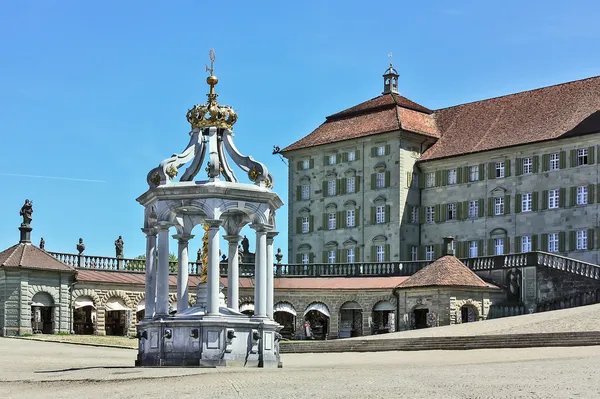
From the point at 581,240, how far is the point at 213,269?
5602 cm

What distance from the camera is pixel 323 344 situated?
2304 inches

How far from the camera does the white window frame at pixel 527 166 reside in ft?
310

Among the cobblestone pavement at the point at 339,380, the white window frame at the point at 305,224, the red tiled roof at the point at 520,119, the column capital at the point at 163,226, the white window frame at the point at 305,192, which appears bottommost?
the cobblestone pavement at the point at 339,380

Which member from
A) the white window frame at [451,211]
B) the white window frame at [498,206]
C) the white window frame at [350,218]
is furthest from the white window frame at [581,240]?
the white window frame at [350,218]

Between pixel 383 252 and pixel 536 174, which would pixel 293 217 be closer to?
pixel 383 252

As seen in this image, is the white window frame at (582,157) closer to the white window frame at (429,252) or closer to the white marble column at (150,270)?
the white window frame at (429,252)

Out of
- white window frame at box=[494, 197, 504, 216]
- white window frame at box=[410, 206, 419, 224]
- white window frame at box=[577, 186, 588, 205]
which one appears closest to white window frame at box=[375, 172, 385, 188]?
white window frame at box=[410, 206, 419, 224]

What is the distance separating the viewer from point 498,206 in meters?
96.3

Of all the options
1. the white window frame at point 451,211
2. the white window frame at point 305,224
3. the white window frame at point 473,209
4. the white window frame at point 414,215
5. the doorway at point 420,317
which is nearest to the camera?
the doorway at point 420,317

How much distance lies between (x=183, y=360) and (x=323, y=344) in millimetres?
21326

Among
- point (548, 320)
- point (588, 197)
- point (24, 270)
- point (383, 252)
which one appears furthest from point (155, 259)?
point (383, 252)

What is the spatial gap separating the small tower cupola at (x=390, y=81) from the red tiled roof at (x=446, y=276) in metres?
33.5

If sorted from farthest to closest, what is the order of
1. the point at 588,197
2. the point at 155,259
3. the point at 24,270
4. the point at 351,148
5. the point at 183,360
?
the point at 351,148 < the point at 588,197 < the point at 24,270 < the point at 155,259 < the point at 183,360

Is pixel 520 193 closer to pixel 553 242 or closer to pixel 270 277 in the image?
pixel 553 242
